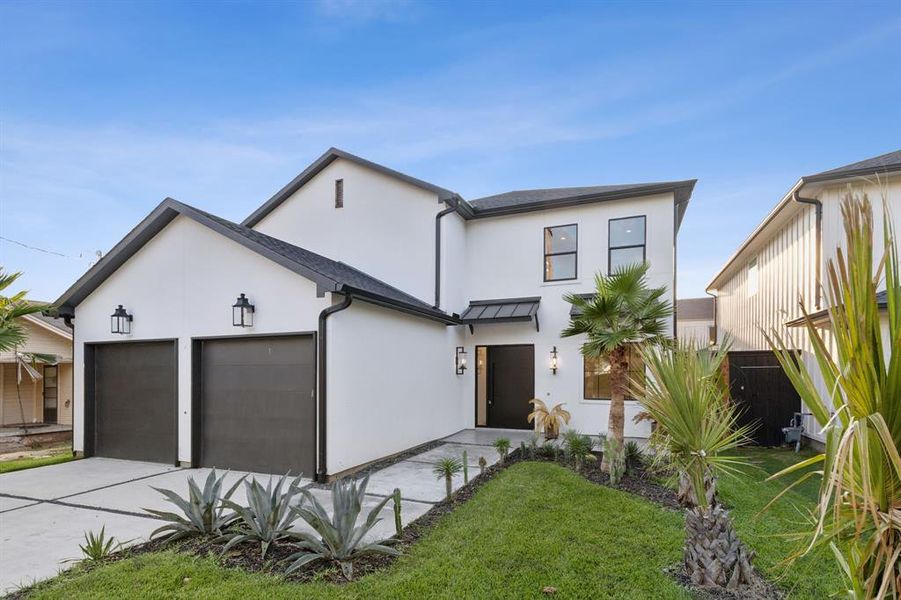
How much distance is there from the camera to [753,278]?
1411 cm

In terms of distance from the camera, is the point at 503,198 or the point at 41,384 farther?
the point at 41,384

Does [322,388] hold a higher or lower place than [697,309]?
lower

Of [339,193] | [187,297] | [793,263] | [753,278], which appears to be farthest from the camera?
[753,278]

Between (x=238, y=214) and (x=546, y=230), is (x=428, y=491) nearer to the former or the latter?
(x=546, y=230)

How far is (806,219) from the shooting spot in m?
10.1

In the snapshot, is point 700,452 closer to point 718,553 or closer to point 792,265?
point 718,553

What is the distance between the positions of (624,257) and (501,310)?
3240 millimetres

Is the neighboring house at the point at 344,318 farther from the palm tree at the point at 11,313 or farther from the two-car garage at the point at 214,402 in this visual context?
the palm tree at the point at 11,313

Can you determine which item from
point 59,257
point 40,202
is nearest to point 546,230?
point 40,202

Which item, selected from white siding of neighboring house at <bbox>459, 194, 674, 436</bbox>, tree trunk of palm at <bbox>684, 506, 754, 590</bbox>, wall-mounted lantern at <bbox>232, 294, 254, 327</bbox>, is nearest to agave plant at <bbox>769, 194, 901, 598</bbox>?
tree trunk of palm at <bbox>684, 506, 754, 590</bbox>

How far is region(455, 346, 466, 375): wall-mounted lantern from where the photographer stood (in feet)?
38.7

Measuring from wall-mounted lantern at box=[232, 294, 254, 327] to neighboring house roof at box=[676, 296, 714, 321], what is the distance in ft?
79.1

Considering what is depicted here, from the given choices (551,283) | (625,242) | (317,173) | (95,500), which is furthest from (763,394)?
(95,500)

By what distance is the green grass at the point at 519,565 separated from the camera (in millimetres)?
3619
